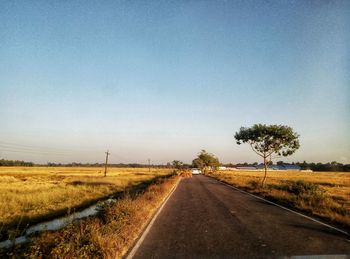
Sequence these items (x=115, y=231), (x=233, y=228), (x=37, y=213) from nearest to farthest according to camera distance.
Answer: (x=115, y=231) < (x=233, y=228) < (x=37, y=213)

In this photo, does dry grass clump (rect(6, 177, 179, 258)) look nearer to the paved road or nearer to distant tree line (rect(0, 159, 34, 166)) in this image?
the paved road

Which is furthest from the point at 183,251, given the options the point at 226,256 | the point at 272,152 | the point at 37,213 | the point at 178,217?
the point at 272,152

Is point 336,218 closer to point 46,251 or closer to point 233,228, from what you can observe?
point 233,228

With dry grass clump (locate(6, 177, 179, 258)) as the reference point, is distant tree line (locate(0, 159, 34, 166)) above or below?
above

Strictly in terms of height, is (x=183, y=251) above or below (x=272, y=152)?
below

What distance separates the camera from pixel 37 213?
58.9 ft

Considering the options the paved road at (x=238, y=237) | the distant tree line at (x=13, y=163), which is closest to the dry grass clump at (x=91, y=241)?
the paved road at (x=238, y=237)

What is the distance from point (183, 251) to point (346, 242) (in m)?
4.16

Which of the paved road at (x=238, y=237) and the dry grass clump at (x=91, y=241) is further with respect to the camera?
the paved road at (x=238, y=237)

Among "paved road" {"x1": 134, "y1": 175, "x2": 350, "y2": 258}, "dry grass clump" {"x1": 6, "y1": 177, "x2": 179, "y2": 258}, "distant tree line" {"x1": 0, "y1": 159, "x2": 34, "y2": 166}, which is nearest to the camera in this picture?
"dry grass clump" {"x1": 6, "y1": 177, "x2": 179, "y2": 258}

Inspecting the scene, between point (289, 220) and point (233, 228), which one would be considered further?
point (289, 220)

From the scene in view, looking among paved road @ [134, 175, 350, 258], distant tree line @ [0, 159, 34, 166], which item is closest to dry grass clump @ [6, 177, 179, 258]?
paved road @ [134, 175, 350, 258]

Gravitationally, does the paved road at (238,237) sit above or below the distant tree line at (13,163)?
below

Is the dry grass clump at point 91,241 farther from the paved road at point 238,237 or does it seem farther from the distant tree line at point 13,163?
the distant tree line at point 13,163
